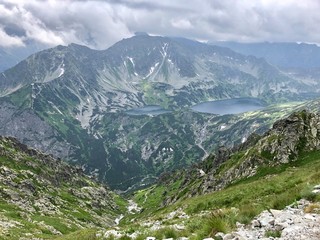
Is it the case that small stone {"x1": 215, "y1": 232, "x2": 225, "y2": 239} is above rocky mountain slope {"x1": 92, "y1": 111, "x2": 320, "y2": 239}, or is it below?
above

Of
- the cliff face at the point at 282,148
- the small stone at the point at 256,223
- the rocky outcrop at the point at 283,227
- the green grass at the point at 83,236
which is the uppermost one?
the rocky outcrop at the point at 283,227

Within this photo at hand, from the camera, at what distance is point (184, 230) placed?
66.3 ft

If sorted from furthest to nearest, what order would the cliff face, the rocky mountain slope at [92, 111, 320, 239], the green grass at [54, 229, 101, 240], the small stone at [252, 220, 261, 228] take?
1. the cliff face
2. the green grass at [54, 229, 101, 240]
3. the small stone at [252, 220, 261, 228]
4. the rocky mountain slope at [92, 111, 320, 239]

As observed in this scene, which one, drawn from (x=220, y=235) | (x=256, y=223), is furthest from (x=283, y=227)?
→ (x=220, y=235)

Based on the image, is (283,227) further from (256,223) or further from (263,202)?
(263,202)

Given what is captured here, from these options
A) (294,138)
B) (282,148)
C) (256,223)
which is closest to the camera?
(256,223)

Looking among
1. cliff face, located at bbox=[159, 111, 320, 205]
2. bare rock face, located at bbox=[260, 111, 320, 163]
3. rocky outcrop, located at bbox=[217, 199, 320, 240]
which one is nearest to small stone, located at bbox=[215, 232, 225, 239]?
rocky outcrop, located at bbox=[217, 199, 320, 240]

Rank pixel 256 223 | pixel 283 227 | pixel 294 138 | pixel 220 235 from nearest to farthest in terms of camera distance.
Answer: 1. pixel 283 227
2. pixel 220 235
3. pixel 256 223
4. pixel 294 138

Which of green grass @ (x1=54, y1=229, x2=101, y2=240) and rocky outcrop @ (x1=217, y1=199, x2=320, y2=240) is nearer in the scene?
rocky outcrop @ (x1=217, y1=199, x2=320, y2=240)

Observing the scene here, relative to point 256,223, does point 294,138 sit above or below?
below

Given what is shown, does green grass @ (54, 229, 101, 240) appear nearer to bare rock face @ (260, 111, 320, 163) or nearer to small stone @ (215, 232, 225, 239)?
small stone @ (215, 232, 225, 239)

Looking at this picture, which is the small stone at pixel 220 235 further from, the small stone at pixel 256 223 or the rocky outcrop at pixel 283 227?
the small stone at pixel 256 223

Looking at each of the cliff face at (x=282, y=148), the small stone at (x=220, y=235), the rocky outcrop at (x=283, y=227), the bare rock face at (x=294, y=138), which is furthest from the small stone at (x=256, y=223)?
the bare rock face at (x=294, y=138)

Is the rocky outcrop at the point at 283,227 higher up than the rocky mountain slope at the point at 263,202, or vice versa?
the rocky outcrop at the point at 283,227
